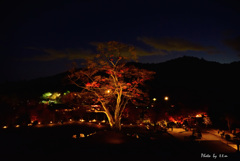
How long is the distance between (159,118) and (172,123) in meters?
1.59

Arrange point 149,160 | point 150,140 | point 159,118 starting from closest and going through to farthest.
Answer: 1. point 149,160
2. point 150,140
3. point 159,118

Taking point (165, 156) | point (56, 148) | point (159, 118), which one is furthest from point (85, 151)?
point (159, 118)

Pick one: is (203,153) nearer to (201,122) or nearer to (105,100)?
(105,100)

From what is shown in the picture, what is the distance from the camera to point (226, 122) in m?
17.2

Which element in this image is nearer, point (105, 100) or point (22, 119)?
point (105, 100)

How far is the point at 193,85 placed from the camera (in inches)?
1201

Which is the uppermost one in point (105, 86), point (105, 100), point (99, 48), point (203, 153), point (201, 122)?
point (99, 48)

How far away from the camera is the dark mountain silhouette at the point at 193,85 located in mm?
20000

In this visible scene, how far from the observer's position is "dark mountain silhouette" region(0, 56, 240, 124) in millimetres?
20000

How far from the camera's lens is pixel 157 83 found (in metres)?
35.1

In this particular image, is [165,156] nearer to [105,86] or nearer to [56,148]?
[56,148]

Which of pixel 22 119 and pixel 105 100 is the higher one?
pixel 105 100

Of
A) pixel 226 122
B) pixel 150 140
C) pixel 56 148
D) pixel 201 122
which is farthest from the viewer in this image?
pixel 201 122

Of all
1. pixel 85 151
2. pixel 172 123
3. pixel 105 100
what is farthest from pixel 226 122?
pixel 85 151
